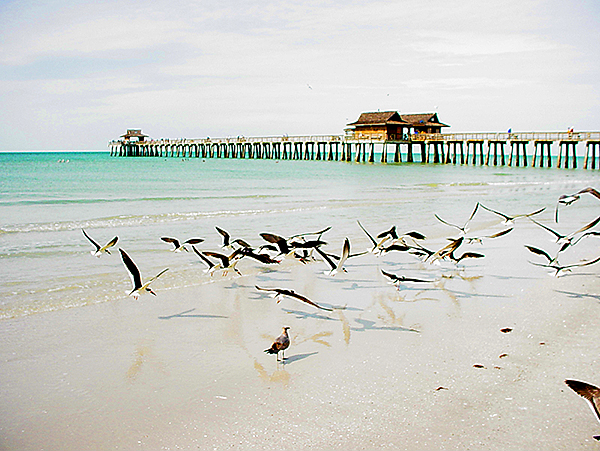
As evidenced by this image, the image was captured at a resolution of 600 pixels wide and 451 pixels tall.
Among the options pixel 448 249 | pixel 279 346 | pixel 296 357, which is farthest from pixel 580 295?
pixel 279 346

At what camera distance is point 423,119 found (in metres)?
68.7

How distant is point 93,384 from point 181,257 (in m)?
5.16

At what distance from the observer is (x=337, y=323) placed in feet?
18.7

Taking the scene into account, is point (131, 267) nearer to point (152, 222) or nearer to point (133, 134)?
point (152, 222)

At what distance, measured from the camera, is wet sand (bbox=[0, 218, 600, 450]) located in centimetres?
346

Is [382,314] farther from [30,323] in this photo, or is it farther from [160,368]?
[30,323]

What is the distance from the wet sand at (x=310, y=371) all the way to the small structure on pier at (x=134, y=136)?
13218cm

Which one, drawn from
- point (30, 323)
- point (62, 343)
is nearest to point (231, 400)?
point (62, 343)

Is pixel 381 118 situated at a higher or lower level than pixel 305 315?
higher

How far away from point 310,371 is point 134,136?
135993 millimetres

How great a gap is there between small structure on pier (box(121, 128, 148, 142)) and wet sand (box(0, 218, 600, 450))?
132180mm

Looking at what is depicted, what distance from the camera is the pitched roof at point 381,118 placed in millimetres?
63250

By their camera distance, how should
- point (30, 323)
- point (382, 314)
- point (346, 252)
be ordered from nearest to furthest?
1. point (30, 323)
2. point (382, 314)
3. point (346, 252)

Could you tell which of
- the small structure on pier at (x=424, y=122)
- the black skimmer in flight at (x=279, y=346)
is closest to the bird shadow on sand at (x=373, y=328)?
the black skimmer in flight at (x=279, y=346)
